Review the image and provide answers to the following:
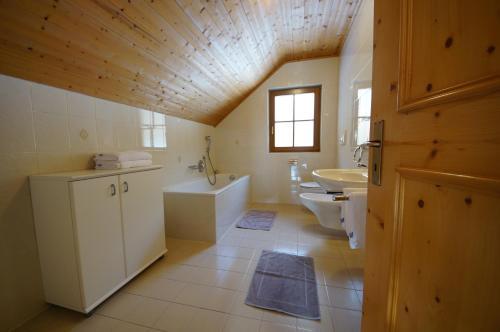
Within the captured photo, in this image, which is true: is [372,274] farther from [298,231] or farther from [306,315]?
[298,231]

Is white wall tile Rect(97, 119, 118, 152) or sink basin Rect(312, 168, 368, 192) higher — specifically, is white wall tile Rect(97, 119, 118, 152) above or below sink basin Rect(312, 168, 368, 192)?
above

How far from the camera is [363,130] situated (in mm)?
1949

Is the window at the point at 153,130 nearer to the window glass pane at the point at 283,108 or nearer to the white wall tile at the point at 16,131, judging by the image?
the white wall tile at the point at 16,131

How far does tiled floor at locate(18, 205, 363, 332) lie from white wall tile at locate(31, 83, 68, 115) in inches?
53.7

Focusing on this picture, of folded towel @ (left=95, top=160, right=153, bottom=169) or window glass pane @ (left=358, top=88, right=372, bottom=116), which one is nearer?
folded towel @ (left=95, top=160, right=153, bottom=169)

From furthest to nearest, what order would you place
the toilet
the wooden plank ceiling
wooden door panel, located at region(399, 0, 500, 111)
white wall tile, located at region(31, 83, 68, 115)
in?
the toilet
white wall tile, located at region(31, 83, 68, 115)
the wooden plank ceiling
wooden door panel, located at region(399, 0, 500, 111)

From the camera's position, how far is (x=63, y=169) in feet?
4.60

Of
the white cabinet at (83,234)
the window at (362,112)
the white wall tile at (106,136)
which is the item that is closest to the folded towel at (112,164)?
the white cabinet at (83,234)

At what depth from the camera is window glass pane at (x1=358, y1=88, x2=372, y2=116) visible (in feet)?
5.93

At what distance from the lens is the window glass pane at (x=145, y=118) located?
7.01 feet

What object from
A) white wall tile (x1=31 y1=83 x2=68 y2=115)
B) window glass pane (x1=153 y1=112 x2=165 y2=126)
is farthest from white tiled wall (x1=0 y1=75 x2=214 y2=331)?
window glass pane (x1=153 y1=112 x2=165 y2=126)

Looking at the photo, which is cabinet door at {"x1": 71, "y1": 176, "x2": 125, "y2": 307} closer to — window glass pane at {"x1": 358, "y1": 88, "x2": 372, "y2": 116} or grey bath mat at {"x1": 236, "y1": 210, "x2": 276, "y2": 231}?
grey bath mat at {"x1": 236, "y1": 210, "x2": 276, "y2": 231}

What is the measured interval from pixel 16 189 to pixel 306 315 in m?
1.95

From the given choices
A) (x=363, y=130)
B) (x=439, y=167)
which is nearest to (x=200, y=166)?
(x=363, y=130)
